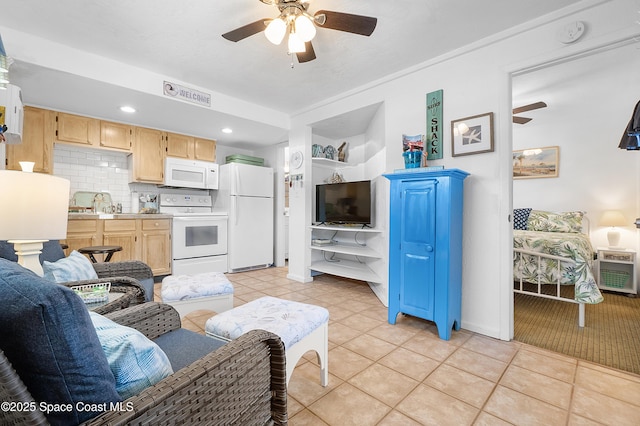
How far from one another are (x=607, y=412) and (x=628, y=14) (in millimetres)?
2387

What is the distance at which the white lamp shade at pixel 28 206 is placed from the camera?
114 cm

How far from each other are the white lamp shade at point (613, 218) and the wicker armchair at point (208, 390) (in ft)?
15.7

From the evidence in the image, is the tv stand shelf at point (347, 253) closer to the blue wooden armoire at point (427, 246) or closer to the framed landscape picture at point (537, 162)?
the blue wooden armoire at point (427, 246)

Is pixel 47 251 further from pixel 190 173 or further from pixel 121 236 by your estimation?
pixel 190 173

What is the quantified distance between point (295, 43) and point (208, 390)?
6.65 ft

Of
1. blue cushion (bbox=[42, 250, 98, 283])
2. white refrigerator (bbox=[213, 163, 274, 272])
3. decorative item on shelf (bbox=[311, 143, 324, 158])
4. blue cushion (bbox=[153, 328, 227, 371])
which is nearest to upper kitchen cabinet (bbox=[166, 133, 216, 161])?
white refrigerator (bbox=[213, 163, 274, 272])

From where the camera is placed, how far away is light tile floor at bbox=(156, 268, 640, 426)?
1.42 m

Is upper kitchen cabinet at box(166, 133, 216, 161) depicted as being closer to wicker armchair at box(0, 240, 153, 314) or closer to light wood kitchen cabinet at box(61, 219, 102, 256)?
light wood kitchen cabinet at box(61, 219, 102, 256)

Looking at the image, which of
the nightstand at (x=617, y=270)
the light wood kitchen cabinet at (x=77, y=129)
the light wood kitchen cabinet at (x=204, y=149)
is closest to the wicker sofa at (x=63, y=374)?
the light wood kitchen cabinet at (x=77, y=129)

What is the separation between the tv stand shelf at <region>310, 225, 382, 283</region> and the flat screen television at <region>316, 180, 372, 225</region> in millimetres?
142

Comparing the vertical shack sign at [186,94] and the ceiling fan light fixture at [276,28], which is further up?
the vertical shack sign at [186,94]

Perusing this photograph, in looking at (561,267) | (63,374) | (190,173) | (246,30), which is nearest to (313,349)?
(63,374)

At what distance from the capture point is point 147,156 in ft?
13.3

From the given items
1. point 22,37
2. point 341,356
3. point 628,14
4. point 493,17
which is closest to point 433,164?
point 493,17
